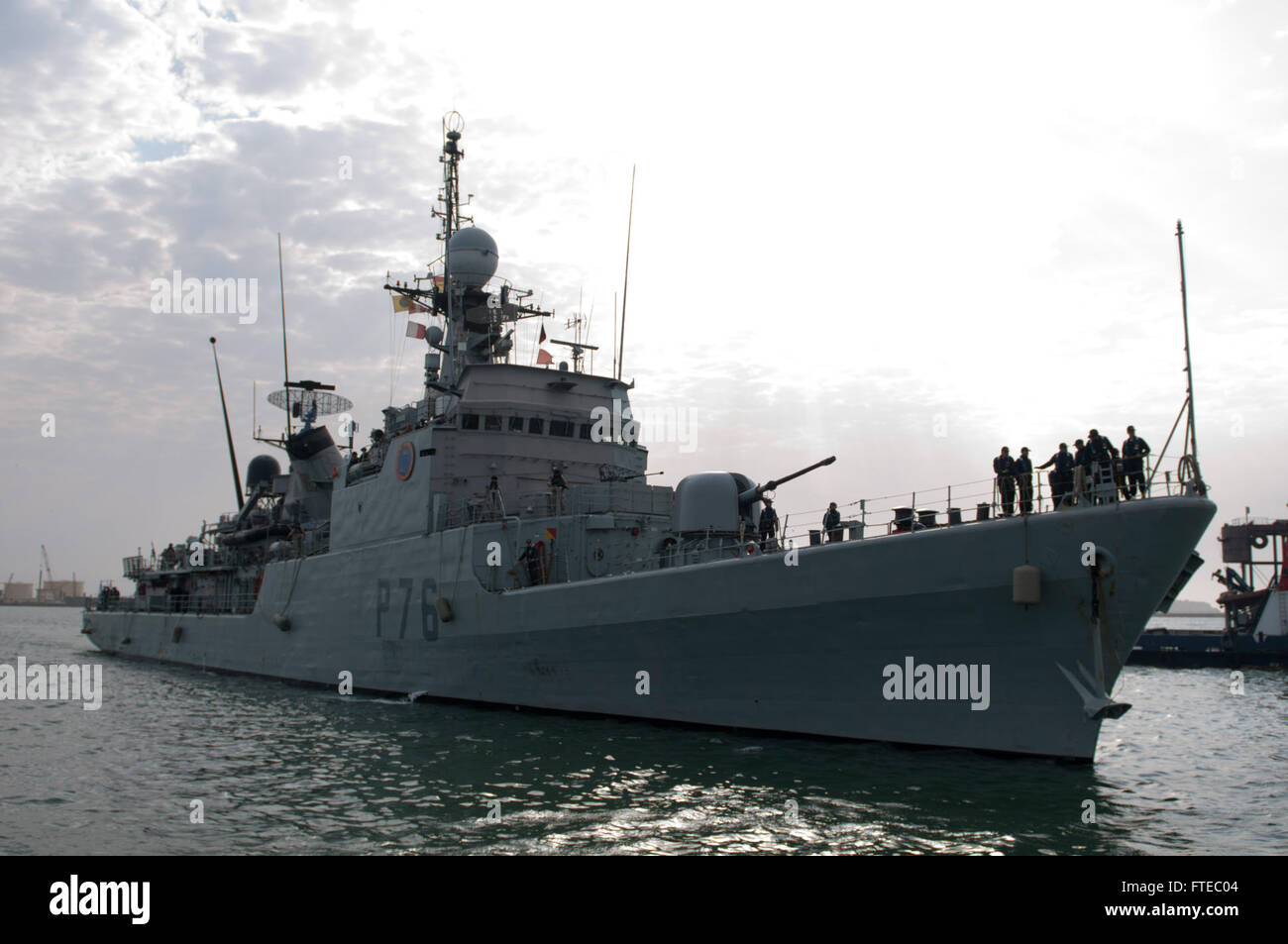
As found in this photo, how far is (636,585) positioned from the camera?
13.1 m

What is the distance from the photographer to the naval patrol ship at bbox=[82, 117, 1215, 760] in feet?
33.3

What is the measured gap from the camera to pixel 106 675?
25578 millimetres

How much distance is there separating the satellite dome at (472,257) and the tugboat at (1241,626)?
1238 inches

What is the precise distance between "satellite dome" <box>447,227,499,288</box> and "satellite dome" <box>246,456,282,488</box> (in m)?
13.8

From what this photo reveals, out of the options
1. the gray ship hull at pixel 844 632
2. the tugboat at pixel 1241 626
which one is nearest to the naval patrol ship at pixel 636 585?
the gray ship hull at pixel 844 632

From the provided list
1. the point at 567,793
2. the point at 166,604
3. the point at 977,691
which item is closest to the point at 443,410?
the point at 567,793

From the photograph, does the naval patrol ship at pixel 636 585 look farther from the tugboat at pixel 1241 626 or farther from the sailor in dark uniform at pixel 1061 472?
the tugboat at pixel 1241 626

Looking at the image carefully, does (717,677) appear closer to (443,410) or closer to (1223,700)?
(443,410)

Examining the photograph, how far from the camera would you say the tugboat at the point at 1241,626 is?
34812mm

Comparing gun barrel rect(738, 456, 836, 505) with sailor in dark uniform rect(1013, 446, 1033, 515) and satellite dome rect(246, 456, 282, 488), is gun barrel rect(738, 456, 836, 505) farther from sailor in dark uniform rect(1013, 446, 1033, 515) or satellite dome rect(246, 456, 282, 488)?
satellite dome rect(246, 456, 282, 488)

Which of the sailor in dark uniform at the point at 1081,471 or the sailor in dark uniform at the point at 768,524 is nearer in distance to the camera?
the sailor in dark uniform at the point at 1081,471

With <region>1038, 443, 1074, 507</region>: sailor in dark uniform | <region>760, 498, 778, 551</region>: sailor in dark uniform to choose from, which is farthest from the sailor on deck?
<region>760, 498, 778, 551</region>: sailor in dark uniform

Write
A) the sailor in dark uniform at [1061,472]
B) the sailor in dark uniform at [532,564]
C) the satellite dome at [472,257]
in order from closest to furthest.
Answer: the sailor in dark uniform at [1061,472] → the sailor in dark uniform at [532,564] → the satellite dome at [472,257]

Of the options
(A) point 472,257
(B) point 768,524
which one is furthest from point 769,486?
(A) point 472,257
